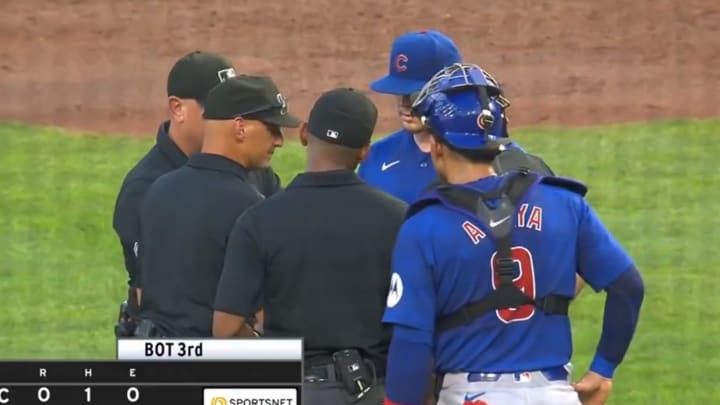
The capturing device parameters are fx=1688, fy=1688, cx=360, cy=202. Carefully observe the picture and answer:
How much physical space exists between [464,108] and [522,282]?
48cm

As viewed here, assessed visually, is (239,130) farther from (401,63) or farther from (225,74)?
(401,63)

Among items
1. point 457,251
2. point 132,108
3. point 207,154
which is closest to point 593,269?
point 457,251

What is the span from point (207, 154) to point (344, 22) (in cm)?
1423

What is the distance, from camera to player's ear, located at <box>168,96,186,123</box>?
5691mm

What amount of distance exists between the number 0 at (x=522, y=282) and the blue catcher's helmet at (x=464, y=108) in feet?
0.99

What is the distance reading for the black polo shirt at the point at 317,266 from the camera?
188 inches

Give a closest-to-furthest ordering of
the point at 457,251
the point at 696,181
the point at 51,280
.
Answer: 1. the point at 457,251
2. the point at 51,280
3. the point at 696,181

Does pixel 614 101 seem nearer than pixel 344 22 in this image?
Yes

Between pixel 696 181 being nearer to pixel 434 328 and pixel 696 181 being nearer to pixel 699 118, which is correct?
Answer: pixel 699 118

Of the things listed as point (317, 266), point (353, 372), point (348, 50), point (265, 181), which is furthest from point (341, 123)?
point (348, 50)

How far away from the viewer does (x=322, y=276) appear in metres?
4.79

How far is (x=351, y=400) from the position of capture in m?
4.81

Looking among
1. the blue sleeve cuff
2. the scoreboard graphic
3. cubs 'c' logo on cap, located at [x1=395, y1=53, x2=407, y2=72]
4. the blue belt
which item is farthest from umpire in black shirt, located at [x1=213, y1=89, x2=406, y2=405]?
cubs 'c' logo on cap, located at [x1=395, y1=53, x2=407, y2=72]

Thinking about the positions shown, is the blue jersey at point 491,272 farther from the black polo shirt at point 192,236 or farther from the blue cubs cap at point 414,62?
the blue cubs cap at point 414,62
